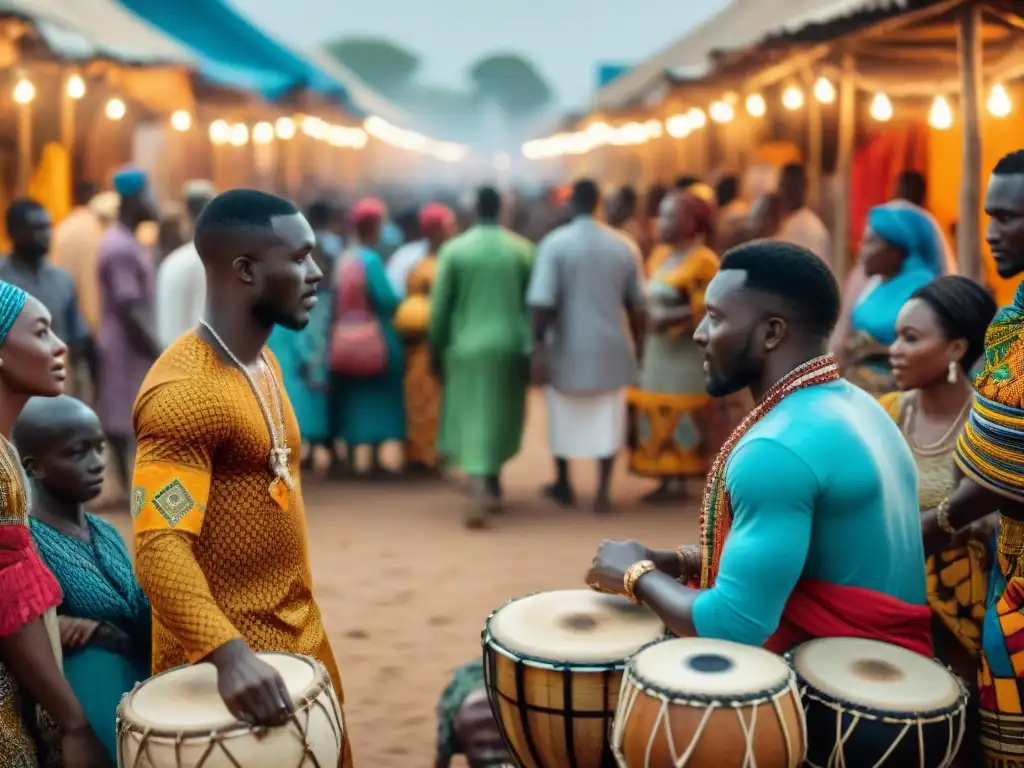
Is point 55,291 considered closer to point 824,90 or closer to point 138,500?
point 138,500

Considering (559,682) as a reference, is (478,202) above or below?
above

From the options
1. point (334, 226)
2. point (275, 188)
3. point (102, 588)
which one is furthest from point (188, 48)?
point (102, 588)

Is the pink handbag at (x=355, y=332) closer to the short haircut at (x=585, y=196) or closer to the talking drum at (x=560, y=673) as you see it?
the short haircut at (x=585, y=196)

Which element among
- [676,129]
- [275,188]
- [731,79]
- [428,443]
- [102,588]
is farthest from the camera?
[275,188]

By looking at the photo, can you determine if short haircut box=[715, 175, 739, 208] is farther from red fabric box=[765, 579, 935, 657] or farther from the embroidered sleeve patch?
the embroidered sleeve patch

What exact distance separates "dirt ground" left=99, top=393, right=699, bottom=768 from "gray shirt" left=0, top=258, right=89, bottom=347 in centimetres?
122

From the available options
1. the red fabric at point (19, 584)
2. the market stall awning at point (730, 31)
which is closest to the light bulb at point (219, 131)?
the market stall awning at point (730, 31)

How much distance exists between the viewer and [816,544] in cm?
237

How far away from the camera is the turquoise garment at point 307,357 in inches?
325

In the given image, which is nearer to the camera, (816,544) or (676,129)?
(816,544)

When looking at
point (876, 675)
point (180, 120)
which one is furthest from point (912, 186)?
point (180, 120)

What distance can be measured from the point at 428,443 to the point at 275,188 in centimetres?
838

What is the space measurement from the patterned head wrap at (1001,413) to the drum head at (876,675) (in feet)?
1.94

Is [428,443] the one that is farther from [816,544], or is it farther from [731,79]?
[816,544]
